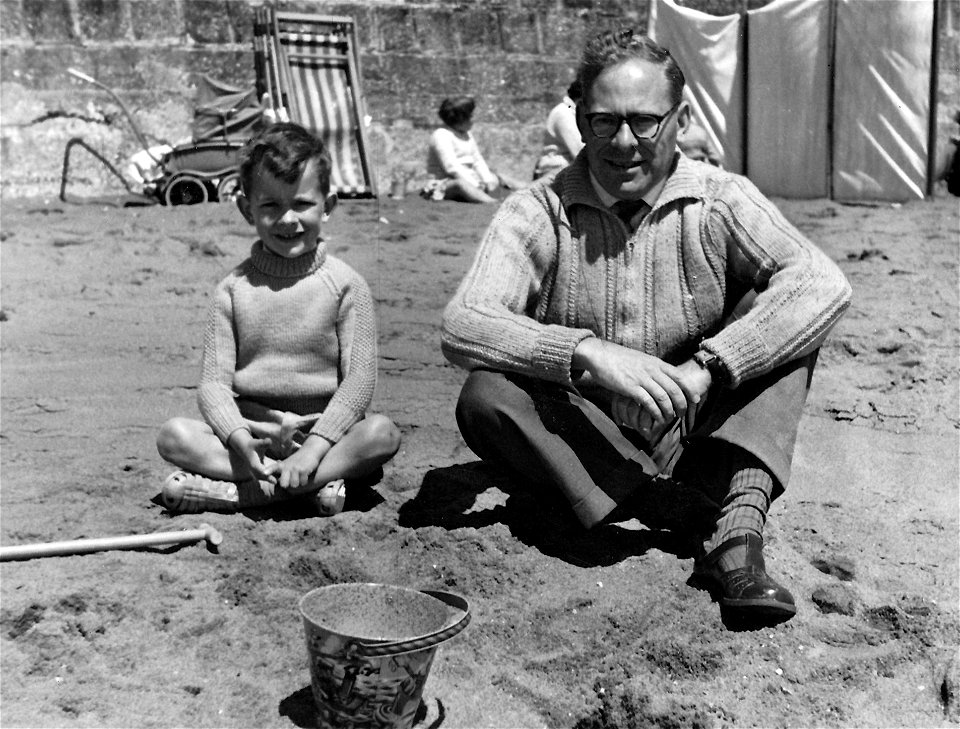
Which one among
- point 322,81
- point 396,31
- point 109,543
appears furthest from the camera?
point 396,31

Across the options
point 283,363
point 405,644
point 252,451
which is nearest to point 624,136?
point 283,363

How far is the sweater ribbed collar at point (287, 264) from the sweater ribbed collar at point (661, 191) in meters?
0.77

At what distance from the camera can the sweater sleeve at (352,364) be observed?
11.2 ft

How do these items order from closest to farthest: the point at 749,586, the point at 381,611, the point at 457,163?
the point at 381,611, the point at 749,586, the point at 457,163

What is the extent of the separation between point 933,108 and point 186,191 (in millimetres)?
4959

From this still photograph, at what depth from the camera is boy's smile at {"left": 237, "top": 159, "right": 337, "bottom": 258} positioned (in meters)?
3.41

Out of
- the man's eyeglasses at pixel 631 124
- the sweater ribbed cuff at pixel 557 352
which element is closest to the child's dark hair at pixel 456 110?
the man's eyeglasses at pixel 631 124

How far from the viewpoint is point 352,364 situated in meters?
3.47

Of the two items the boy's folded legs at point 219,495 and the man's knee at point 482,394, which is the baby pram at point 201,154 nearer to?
the boy's folded legs at point 219,495

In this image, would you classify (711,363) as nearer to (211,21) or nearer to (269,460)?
(269,460)

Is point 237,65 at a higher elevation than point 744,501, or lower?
higher

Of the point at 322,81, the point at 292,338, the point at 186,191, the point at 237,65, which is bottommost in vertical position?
the point at 186,191

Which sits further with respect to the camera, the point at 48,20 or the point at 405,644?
the point at 48,20

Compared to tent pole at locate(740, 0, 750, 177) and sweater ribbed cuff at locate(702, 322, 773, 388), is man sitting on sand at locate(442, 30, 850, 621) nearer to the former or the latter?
sweater ribbed cuff at locate(702, 322, 773, 388)
